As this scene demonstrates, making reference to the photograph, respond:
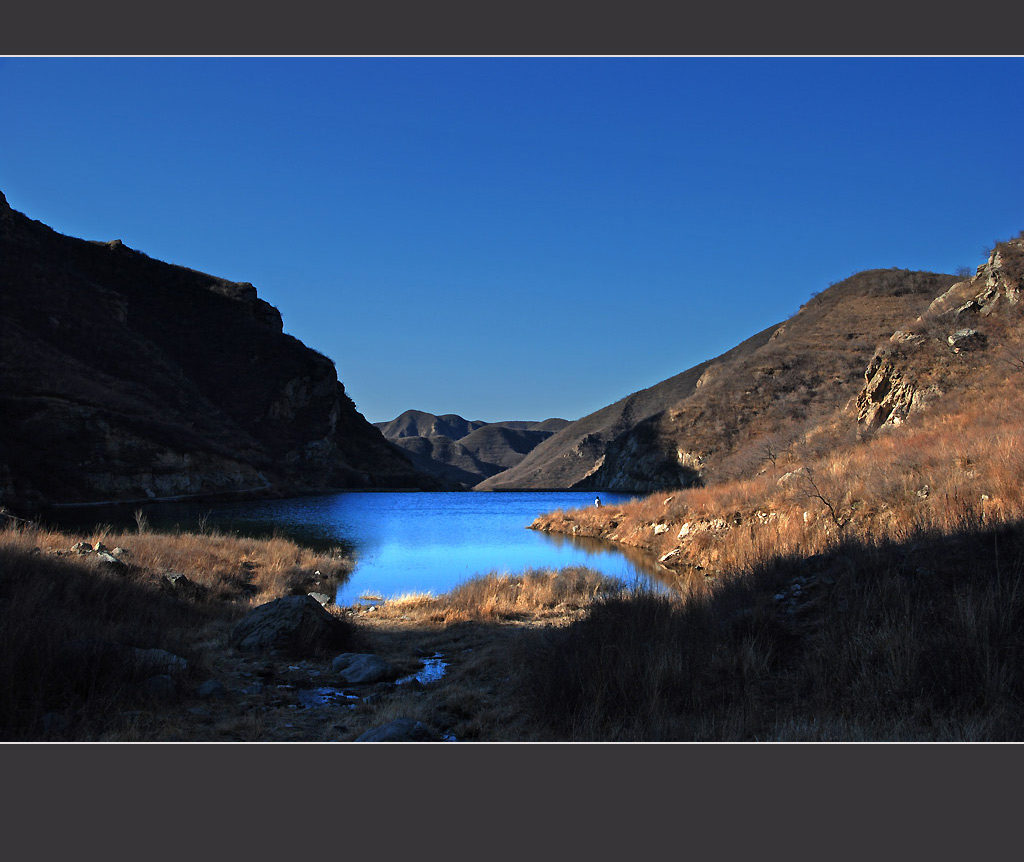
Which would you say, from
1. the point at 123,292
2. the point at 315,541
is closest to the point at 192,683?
the point at 315,541

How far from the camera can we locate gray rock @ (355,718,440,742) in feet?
16.1

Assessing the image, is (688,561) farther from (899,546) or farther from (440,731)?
(440,731)

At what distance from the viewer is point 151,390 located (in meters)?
80.6

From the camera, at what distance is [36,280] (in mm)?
79562

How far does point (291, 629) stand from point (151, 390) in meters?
83.1

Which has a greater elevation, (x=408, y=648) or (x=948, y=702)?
(x=948, y=702)

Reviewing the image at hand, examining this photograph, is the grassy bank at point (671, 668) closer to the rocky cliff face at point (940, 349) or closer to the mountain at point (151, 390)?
the rocky cliff face at point (940, 349)

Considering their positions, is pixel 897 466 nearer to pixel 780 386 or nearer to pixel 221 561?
pixel 221 561

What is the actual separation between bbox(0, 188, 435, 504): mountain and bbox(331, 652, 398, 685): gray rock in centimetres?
4146

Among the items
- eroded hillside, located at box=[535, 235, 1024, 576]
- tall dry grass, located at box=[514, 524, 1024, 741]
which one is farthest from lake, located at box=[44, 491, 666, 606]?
tall dry grass, located at box=[514, 524, 1024, 741]

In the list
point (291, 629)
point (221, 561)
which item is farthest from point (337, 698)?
point (221, 561)

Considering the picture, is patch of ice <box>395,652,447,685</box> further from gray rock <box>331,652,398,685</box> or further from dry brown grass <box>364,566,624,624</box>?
dry brown grass <box>364,566,624,624</box>

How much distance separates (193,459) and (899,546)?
67808 mm

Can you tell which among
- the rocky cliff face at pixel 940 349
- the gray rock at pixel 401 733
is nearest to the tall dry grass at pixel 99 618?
the gray rock at pixel 401 733
